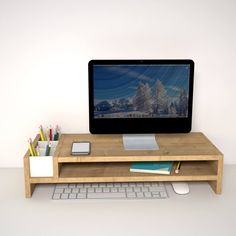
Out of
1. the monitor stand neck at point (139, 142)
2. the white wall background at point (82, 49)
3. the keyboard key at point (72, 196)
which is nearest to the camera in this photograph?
the keyboard key at point (72, 196)

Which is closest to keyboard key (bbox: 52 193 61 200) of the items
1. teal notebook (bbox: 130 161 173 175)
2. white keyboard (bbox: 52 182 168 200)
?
white keyboard (bbox: 52 182 168 200)

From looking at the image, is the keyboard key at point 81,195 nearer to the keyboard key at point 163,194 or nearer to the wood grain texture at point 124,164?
the wood grain texture at point 124,164

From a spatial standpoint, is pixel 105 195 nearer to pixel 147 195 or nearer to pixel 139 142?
pixel 147 195

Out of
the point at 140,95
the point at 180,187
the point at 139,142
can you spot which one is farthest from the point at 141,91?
the point at 180,187

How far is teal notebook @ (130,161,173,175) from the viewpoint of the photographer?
152cm

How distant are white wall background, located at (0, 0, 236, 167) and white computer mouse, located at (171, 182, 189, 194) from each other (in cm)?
40

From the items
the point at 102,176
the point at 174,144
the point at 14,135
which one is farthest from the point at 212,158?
the point at 14,135

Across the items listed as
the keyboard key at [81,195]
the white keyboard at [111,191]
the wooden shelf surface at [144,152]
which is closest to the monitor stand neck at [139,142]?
the wooden shelf surface at [144,152]

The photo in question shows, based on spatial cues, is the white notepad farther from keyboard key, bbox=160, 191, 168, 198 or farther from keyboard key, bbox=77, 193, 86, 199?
keyboard key, bbox=160, 191, 168, 198

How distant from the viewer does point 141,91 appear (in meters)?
1.61

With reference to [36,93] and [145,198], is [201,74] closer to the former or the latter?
[145,198]

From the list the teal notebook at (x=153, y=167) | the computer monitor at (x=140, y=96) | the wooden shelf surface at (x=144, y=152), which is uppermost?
the computer monitor at (x=140, y=96)

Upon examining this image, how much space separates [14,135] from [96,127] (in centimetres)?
45

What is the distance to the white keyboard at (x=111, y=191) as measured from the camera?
1475mm
